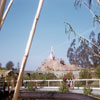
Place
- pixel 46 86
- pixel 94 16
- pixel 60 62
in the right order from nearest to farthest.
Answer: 1. pixel 94 16
2. pixel 46 86
3. pixel 60 62

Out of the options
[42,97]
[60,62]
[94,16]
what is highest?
[60,62]

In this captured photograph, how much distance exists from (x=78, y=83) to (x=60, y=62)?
22258 mm

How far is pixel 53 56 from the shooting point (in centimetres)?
4066

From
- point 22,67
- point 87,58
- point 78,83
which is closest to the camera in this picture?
point 22,67

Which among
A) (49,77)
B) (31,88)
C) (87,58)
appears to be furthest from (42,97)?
(87,58)

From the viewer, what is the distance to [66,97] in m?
10.6

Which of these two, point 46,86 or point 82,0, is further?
point 46,86

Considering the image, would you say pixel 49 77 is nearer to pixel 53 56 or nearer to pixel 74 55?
pixel 53 56

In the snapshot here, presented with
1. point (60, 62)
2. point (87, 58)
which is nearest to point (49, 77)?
point (60, 62)

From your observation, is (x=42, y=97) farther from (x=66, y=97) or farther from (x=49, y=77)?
(x=49, y=77)

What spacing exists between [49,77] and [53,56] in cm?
2100

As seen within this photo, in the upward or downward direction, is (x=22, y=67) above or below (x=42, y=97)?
above

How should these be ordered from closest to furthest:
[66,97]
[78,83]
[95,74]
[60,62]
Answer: [66,97] → [78,83] → [95,74] → [60,62]

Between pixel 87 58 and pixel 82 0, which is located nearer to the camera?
pixel 82 0
